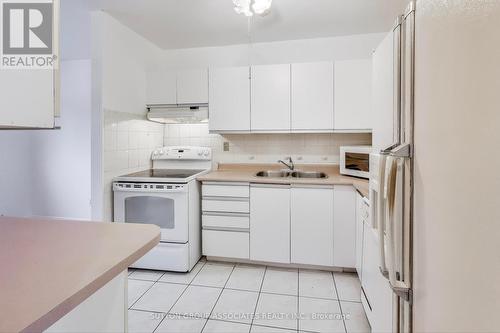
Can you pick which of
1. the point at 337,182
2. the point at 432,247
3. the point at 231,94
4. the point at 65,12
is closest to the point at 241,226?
the point at 337,182

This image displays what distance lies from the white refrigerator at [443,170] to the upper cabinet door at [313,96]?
1.49m

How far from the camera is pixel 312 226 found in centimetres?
250

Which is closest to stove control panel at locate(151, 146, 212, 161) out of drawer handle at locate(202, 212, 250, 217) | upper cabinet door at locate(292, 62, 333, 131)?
drawer handle at locate(202, 212, 250, 217)

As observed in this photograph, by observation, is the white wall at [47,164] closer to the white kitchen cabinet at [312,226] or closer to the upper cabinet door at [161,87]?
the upper cabinet door at [161,87]

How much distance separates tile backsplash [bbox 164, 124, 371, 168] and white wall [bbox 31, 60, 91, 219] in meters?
1.42

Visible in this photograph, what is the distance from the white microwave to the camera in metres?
2.43

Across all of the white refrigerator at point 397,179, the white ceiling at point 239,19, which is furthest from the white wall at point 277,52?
the white refrigerator at point 397,179

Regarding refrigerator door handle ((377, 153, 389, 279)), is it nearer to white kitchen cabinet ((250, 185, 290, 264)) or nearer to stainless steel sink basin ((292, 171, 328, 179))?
white kitchen cabinet ((250, 185, 290, 264))

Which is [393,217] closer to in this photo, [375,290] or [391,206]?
[391,206]

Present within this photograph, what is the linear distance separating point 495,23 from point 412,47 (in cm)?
45

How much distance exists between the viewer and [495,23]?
20.3 inches

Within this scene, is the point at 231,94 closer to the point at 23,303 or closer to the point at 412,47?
the point at 412,47

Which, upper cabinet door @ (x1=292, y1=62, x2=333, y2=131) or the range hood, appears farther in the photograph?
the range hood

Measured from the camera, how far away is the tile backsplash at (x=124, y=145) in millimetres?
2477
